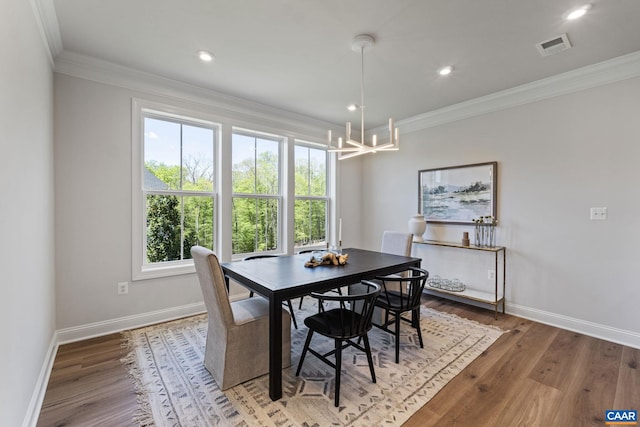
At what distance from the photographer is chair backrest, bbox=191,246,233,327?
5.95 ft

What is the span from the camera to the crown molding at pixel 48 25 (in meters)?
1.88

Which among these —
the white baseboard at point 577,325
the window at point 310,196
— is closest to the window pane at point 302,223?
the window at point 310,196

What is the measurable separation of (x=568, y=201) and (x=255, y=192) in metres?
3.71

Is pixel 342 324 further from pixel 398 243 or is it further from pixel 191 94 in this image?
pixel 191 94

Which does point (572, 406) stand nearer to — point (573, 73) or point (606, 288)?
point (606, 288)

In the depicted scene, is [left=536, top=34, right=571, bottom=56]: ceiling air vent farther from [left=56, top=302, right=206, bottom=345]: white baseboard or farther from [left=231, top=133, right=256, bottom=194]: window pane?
[left=56, top=302, right=206, bottom=345]: white baseboard

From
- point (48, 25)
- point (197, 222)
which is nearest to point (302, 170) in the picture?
point (197, 222)

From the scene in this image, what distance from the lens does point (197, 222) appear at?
3.46 m

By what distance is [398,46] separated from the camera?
2.43m

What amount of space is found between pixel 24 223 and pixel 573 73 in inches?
186

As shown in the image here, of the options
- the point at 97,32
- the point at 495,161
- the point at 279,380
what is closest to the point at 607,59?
the point at 495,161

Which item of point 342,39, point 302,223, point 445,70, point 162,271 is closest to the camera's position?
point 342,39

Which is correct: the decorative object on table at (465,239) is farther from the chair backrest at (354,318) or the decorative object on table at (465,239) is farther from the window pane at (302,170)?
the window pane at (302,170)

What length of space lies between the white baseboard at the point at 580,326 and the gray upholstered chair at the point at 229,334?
113 inches
